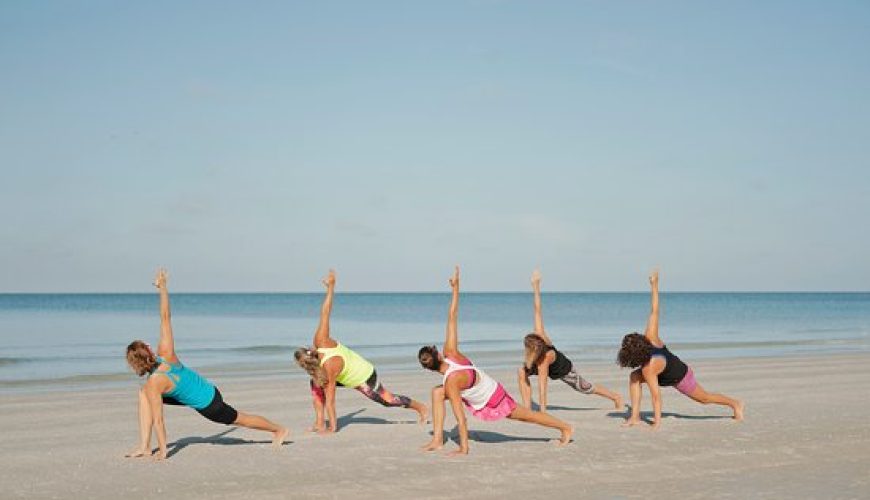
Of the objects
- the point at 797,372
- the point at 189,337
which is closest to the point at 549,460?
the point at 797,372

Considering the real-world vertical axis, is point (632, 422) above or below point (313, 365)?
below

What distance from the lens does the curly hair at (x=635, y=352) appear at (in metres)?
13.3

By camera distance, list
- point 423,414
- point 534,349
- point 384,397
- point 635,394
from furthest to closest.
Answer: point 423,414 → point 534,349 → point 384,397 → point 635,394

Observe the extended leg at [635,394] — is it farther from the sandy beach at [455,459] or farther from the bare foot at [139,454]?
the bare foot at [139,454]

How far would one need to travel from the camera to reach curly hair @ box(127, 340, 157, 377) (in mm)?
10953

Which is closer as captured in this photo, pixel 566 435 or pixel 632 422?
pixel 566 435

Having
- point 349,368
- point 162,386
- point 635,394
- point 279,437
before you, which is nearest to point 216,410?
point 162,386

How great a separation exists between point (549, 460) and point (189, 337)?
121ft

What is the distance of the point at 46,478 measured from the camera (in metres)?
10.4

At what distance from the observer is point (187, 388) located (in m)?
11.3

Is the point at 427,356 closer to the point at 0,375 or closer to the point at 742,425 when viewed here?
the point at 742,425

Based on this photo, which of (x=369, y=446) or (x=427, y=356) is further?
(x=369, y=446)

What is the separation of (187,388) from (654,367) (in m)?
5.99

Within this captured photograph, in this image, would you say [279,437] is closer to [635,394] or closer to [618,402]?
[635,394]
